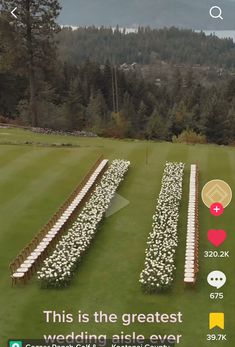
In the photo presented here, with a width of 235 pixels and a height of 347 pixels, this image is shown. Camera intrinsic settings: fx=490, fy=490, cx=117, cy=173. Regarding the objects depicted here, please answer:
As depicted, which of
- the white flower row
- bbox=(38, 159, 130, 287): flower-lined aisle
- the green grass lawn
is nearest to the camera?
the green grass lawn

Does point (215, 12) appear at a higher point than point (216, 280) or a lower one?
higher

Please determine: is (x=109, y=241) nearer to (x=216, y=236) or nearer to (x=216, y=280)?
(x=216, y=236)

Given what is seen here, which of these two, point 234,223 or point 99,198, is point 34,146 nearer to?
point 99,198

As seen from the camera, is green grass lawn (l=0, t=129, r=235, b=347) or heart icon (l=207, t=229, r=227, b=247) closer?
green grass lawn (l=0, t=129, r=235, b=347)

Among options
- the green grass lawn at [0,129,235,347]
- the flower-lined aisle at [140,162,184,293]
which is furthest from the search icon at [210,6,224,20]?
the green grass lawn at [0,129,235,347]

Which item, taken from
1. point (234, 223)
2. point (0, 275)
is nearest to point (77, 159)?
point (234, 223)

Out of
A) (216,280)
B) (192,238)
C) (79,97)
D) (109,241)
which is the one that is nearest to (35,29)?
(109,241)

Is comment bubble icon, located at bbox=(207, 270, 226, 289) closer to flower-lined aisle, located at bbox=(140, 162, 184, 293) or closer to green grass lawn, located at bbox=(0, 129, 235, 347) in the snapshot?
green grass lawn, located at bbox=(0, 129, 235, 347)
